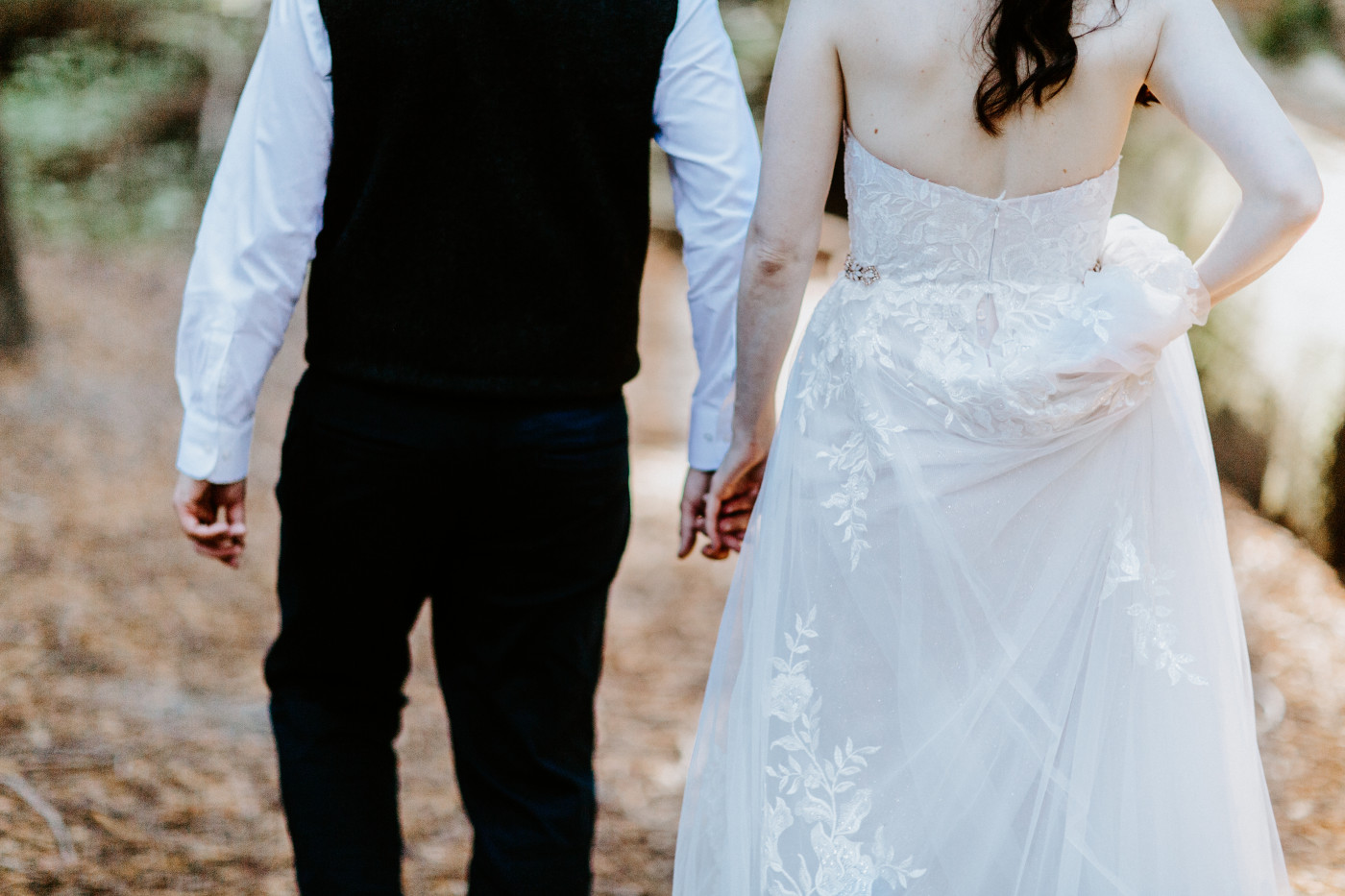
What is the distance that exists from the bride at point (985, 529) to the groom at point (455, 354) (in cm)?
26

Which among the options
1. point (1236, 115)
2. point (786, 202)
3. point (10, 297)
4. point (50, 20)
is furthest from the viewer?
point (50, 20)

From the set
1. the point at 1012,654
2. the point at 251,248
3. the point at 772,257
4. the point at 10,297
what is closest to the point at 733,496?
the point at 772,257

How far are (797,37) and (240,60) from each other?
769 cm

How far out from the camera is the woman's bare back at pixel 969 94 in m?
1.64

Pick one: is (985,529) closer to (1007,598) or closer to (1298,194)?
(1007,598)

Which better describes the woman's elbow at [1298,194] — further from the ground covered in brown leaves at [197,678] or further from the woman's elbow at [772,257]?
the ground covered in brown leaves at [197,678]

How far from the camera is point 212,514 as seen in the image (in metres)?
2.08

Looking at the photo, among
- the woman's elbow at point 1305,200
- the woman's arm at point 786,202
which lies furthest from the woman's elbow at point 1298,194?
the woman's arm at point 786,202

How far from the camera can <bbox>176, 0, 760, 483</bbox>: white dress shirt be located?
1804 mm

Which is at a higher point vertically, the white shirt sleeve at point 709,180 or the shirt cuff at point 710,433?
the white shirt sleeve at point 709,180

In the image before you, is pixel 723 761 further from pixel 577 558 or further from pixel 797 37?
pixel 797 37

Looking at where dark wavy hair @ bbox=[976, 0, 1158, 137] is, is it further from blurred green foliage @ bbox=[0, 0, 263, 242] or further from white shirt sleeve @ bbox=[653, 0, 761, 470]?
blurred green foliage @ bbox=[0, 0, 263, 242]

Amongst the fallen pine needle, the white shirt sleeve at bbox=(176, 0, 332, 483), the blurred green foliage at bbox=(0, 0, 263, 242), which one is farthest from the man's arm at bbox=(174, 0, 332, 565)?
the blurred green foliage at bbox=(0, 0, 263, 242)

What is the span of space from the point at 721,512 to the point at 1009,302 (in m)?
0.67
